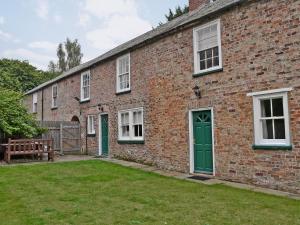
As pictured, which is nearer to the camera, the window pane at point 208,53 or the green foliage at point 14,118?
the window pane at point 208,53

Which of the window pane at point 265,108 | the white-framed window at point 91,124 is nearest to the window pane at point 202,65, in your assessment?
the window pane at point 265,108

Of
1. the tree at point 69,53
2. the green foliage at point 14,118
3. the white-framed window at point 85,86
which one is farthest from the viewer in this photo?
the tree at point 69,53

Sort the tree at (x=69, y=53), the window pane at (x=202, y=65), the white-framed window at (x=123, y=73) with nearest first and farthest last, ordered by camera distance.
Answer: the window pane at (x=202, y=65) → the white-framed window at (x=123, y=73) → the tree at (x=69, y=53)

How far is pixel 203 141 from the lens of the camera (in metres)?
11.5

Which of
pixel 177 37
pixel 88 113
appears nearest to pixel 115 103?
pixel 88 113

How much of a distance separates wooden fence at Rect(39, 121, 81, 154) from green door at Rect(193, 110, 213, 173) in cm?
1059

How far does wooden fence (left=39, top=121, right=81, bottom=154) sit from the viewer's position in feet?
64.4

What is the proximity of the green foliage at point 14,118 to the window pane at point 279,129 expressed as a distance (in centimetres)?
1218

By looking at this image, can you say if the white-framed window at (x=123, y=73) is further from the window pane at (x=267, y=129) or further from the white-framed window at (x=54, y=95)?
the white-framed window at (x=54, y=95)

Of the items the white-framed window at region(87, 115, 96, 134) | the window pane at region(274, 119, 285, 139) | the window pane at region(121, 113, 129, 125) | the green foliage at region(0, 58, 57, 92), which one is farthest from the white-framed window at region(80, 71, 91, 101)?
the green foliage at region(0, 58, 57, 92)

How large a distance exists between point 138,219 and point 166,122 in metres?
7.32

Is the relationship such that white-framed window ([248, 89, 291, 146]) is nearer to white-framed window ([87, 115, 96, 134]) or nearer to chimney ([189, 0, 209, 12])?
chimney ([189, 0, 209, 12])

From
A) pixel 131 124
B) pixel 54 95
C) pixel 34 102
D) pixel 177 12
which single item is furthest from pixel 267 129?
pixel 177 12

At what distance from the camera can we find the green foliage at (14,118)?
51.0 feet
